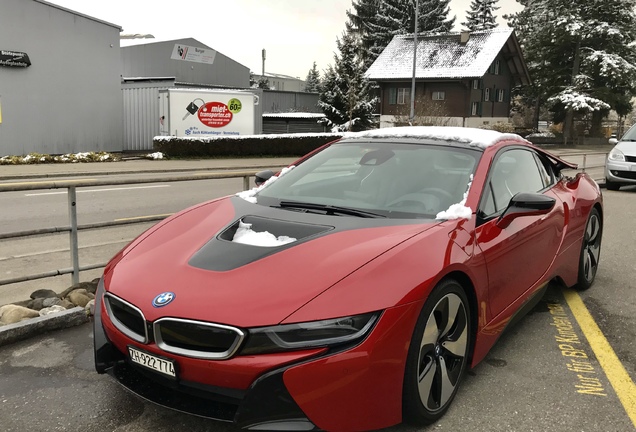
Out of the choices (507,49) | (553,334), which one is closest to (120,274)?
(553,334)

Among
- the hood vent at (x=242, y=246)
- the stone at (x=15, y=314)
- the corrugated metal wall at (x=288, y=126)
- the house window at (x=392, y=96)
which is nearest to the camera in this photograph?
the hood vent at (x=242, y=246)

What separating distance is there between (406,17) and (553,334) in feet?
190

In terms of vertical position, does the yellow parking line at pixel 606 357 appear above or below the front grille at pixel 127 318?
below

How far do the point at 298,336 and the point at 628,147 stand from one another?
13467 mm

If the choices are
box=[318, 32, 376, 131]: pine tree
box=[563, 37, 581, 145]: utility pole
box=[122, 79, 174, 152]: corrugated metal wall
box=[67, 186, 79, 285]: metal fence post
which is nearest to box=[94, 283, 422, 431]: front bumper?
box=[67, 186, 79, 285]: metal fence post

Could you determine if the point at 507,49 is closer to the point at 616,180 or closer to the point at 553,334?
the point at 616,180

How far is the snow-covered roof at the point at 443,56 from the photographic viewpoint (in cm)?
4619

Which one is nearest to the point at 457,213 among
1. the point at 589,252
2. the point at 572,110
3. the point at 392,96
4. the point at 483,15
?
the point at 589,252

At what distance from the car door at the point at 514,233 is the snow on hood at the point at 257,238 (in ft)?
3.58

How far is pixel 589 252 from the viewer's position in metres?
5.19

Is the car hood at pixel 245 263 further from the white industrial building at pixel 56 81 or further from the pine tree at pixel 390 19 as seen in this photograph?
the pine tree at pixel 390 19

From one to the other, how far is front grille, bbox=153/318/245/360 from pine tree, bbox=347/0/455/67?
5497 centimetres

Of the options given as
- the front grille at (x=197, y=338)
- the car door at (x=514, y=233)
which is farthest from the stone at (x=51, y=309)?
the car door at (x=514, y=233)

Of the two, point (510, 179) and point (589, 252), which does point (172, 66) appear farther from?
point (510, 179)
